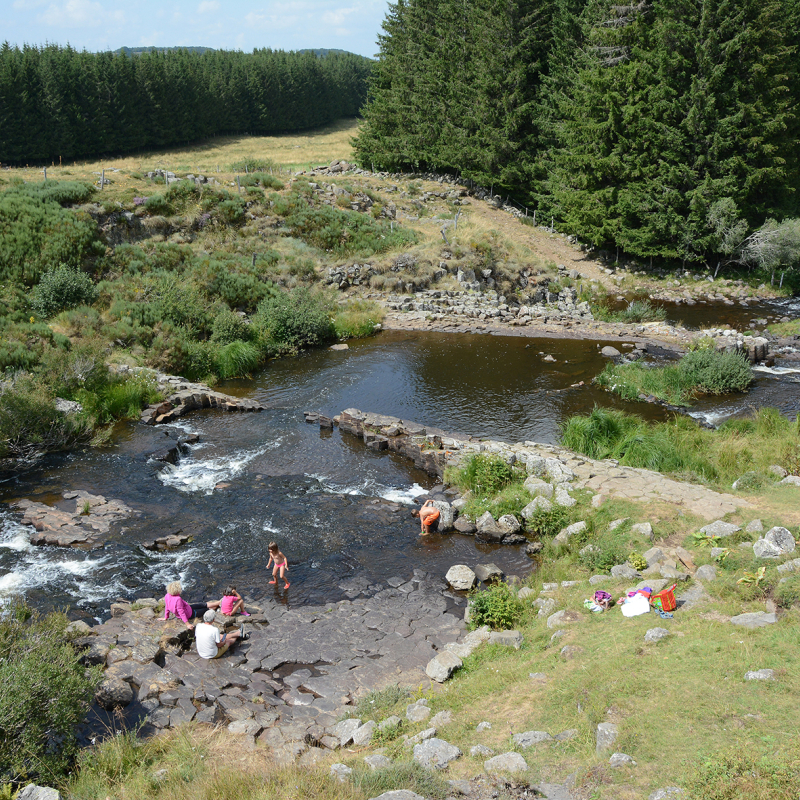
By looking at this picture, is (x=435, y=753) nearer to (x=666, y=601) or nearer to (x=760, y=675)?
(x=760, y=675)

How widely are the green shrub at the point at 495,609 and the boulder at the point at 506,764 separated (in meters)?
4.41

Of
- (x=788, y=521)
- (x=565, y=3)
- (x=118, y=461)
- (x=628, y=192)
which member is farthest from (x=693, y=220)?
(x=118, y=461)

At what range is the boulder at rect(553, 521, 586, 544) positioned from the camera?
1413 cm

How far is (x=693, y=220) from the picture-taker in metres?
37.1

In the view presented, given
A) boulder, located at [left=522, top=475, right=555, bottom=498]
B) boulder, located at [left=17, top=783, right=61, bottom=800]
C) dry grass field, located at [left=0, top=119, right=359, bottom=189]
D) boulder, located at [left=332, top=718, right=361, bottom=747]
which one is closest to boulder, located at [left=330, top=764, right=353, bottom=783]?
boulder, located at [left=332, top=718, right=361, bottom=747]

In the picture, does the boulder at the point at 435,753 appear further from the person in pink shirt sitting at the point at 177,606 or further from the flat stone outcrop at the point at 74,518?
the flat stone outcrop at the point at 74,518

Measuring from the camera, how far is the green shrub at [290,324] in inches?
1200

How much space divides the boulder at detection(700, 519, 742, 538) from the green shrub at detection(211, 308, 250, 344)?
2228 centimetres

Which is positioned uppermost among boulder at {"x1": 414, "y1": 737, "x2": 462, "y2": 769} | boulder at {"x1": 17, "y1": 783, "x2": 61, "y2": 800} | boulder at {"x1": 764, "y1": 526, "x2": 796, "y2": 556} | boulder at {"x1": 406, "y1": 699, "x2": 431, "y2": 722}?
boulder at {"x1": 764, "y1": 526, "x2": 796, "y2": 556}

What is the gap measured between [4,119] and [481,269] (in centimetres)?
5688

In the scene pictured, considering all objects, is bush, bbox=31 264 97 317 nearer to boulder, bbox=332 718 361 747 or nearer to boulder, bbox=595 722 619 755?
boulder, bbox=332 718 361 747

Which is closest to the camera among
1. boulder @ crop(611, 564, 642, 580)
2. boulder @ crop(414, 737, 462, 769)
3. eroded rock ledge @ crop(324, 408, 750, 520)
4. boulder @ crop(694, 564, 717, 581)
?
boulder @ crop(414, 737, 462, 769)

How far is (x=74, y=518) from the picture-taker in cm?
1583

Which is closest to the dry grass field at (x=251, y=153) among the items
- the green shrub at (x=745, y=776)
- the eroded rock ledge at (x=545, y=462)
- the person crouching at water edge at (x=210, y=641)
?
the eroded rock ledge at (x=545, y=462)
